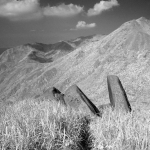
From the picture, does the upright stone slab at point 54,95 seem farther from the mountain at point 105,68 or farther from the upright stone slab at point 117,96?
the mountain at point 105,68

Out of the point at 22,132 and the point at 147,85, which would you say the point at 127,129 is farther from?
the point at 147,85

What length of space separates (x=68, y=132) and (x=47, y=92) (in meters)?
4.81

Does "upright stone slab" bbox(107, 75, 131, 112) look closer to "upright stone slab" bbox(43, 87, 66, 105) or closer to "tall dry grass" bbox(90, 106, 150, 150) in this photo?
"upright stone slab" bbox(43, 87, 66, 105)

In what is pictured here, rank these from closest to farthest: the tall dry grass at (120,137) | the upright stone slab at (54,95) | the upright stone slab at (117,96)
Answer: the tall dry grass at (120,137)
the upright stone slab at (117,96)
the upright stone slab at (54,95)

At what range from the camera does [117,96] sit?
26.2 ft

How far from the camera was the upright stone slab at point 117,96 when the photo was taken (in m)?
7.27

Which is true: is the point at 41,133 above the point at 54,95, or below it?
below

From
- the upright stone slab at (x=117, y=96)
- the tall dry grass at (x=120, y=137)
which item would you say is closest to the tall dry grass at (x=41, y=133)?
the tall dry grass at (x=120, y=137)

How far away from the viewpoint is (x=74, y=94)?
25.5 feet

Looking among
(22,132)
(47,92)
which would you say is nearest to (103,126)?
(22,132)

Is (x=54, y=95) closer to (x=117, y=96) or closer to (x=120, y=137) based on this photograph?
(x=117, y=96)

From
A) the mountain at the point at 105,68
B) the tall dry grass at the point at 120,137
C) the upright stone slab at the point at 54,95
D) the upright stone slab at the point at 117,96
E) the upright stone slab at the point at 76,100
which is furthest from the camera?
the mountain at the point at 105,68

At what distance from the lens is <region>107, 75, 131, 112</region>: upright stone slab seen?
23.8 ft

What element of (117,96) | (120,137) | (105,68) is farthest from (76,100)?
(105,68)
